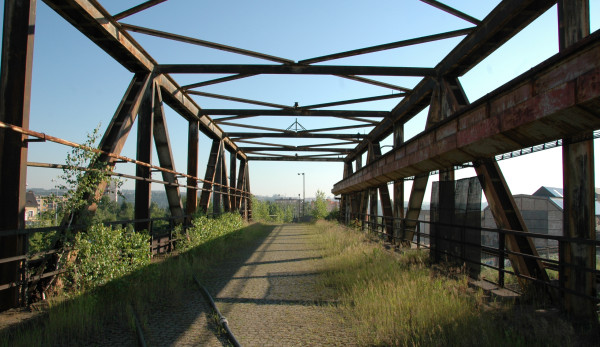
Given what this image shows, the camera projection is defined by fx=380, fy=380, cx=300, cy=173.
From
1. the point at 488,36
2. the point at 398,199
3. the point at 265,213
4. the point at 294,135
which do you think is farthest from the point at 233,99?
the point at 265,213

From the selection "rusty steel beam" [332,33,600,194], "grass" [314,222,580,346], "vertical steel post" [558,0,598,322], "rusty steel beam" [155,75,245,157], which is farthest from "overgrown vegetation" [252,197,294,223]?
"vertical steel post" [558,0,598,322]

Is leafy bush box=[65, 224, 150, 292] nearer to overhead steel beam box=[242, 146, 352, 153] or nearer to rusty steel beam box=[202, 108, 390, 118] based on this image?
rusty steel beam box=[202, 108, 390, 118]

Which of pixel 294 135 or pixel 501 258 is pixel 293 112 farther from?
pixel 501 258

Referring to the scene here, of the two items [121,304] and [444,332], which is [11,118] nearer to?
[121,304]

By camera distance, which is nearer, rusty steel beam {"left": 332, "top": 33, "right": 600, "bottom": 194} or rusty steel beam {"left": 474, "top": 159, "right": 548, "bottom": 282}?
rusty steel beam {"left": 332, "top": 33, "right": 600, "bottom": 194}

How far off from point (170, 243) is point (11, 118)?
6.74m

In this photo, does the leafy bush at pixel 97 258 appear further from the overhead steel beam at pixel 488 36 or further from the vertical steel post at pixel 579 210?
the overhead steel beam at pixel 488 36

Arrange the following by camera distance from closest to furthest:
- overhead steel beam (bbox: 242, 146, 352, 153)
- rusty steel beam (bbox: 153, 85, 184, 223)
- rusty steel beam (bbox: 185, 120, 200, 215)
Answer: rusty steel beam (bbox: 153, 85, 184, 223) < rusty steel beam (bbox: 185, 120, 200, 215) < overhead steel beam (bbox: 242, 146, 352, 153)

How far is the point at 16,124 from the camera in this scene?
5223mm

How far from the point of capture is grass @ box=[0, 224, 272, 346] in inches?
174

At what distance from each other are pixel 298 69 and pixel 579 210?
7.62 m

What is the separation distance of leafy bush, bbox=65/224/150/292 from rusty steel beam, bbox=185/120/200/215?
22.5ft

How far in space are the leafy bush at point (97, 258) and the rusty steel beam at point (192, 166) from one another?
6.87 metres

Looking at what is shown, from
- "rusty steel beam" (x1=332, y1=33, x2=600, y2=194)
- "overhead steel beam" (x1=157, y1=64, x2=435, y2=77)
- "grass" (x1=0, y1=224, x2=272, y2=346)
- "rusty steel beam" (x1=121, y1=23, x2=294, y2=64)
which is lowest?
"grass" (x1=0, y1=224, x2=272, y2=346)
